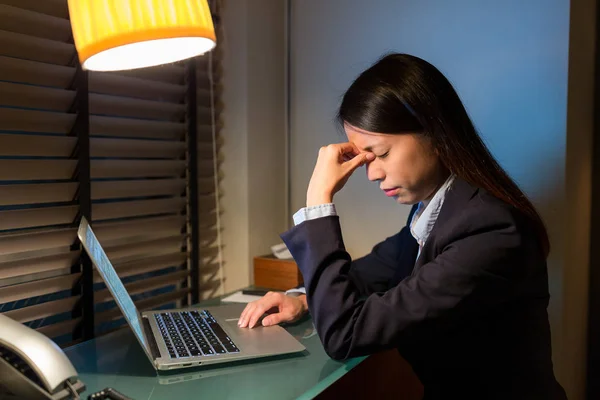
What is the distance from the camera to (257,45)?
189cm

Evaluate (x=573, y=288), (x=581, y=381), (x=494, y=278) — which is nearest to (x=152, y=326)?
(x=494, y=278)

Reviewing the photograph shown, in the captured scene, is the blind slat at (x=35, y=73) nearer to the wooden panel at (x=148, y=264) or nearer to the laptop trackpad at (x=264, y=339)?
the wooden panel at (x=148, y=264)

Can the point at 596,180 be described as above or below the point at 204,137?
below

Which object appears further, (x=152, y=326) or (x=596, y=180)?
(x=596, y=180)

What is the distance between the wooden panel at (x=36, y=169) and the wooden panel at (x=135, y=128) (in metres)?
0.15

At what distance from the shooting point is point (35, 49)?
1.25m

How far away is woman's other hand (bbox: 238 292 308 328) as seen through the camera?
1159 mm

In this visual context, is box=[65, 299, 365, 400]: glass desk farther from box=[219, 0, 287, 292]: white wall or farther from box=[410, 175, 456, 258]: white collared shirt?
box=[219, 0, 287, 292]: white wall

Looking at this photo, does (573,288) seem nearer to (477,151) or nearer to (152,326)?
(477,151)

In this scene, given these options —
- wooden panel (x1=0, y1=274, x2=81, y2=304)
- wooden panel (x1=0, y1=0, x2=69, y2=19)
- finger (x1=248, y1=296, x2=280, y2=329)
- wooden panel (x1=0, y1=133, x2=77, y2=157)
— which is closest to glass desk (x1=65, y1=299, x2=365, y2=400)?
finger (x1=248, y1=296, x2=280, y2=329)

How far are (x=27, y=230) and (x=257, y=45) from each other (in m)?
1.04

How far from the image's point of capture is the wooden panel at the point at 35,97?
119 cm

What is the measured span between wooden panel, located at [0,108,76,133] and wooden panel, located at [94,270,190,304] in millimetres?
461

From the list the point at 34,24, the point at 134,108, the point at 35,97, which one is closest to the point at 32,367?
the point at 35,97
